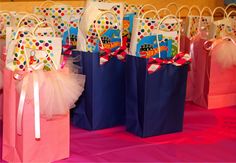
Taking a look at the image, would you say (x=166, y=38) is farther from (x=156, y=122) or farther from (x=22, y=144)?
(x=22, y=144)

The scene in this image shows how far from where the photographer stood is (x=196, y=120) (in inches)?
55.8

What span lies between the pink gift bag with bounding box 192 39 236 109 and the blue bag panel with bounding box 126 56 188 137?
29 cm

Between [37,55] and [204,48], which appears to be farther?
[204,48]

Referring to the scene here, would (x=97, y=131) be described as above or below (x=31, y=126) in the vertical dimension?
below

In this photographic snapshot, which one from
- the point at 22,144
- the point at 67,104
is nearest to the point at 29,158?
the point at 22,144

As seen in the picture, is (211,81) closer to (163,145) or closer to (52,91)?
(163,145)

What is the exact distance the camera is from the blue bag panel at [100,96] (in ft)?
4.18

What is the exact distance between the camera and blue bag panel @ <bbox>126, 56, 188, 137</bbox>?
121 cm

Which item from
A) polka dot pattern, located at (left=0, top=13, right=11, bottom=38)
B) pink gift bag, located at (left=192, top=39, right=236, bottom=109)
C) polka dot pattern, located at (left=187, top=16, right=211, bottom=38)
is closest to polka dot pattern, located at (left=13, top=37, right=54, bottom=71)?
polka dot pattern, located at (left=0, top=13, right=11, bottom=38)

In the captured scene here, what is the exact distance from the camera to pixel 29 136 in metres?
0.97

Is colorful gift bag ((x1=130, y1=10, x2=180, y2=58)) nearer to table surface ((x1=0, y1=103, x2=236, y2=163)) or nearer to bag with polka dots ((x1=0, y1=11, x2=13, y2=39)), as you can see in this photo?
table surface ((x1=0, y1=103, x2=236, y2=163))

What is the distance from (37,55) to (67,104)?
0.48ft

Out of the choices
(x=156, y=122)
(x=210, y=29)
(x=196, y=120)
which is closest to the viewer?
(x=156, y=122)

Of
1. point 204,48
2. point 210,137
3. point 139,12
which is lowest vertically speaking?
point 210,137
